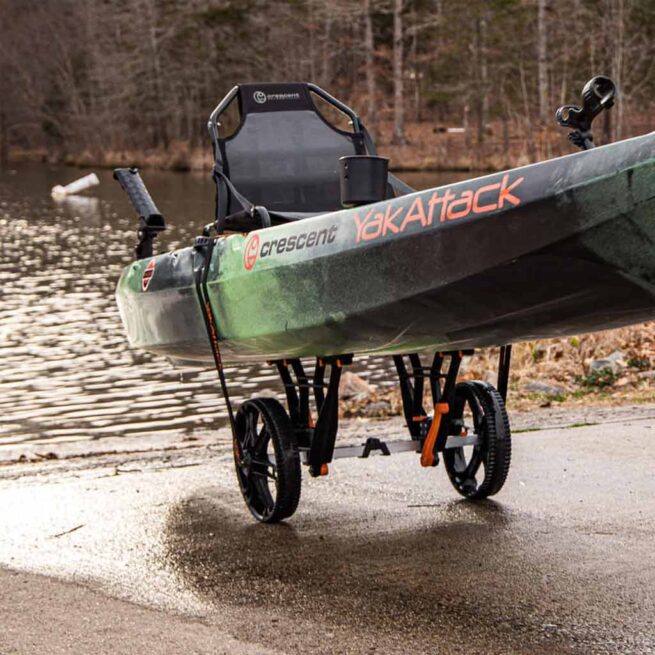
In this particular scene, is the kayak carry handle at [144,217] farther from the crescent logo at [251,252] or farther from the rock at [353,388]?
the rock at [353,388]

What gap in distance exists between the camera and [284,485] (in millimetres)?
6086

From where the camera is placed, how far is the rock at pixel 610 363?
11.8m

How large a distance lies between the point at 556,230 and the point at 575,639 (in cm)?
147

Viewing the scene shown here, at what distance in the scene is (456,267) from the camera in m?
5.21

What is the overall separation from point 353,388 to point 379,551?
295 inches

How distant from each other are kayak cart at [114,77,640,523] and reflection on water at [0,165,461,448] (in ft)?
14.0

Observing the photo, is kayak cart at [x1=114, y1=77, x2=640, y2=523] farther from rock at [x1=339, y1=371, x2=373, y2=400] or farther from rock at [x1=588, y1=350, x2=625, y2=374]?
rock at [x1=339, y1=371, x2=373, y2=400]

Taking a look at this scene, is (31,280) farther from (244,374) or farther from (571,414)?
(571,414)

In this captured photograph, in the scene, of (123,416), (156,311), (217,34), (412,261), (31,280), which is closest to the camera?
(412,261)

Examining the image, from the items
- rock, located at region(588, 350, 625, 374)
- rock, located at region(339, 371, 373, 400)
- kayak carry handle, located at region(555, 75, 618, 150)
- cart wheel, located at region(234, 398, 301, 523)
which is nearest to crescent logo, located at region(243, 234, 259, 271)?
cart wheel, located at region(234, 398, 301, 523)

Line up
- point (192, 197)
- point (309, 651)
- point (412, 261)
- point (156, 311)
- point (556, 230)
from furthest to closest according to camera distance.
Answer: point (192, 197) → point (156, 311) → point (412, 261) → point (556, 230) → point (309, 651)

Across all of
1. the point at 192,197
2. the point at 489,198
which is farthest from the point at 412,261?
the point at 192,197

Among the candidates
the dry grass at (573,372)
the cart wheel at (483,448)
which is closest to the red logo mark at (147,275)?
the cart wheel at (483,448)

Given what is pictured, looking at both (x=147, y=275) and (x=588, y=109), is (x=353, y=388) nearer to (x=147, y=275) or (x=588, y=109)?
(x=147, y=275)
